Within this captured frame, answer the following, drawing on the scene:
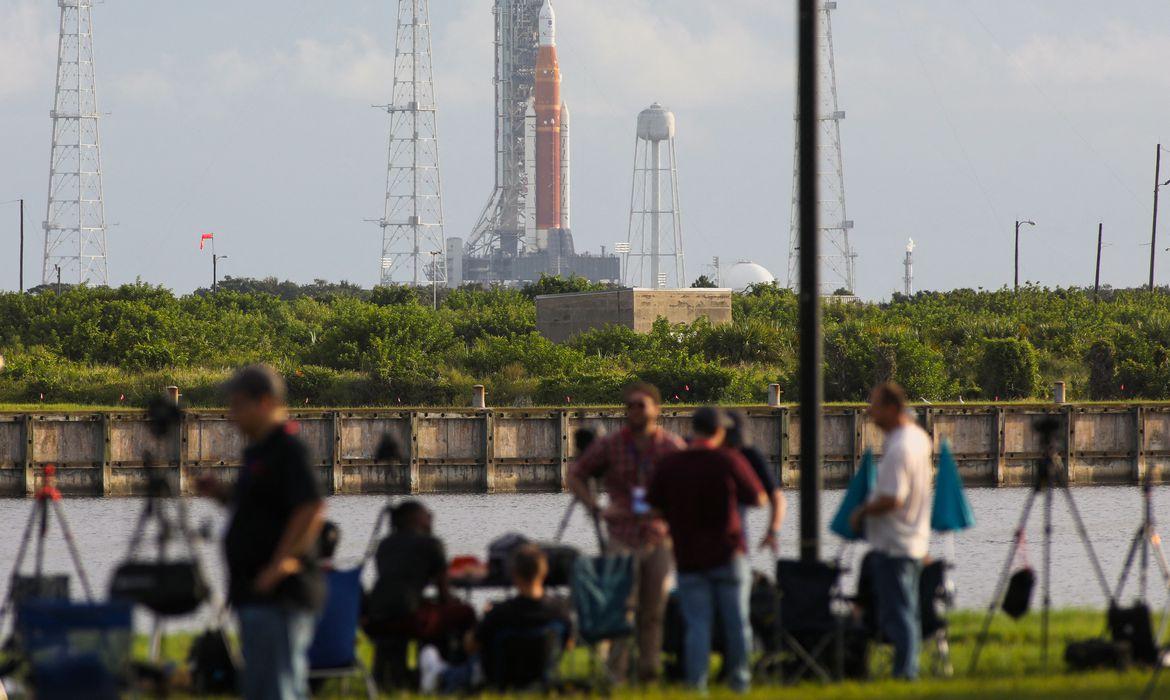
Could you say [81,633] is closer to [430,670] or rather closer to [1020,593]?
[430,670]

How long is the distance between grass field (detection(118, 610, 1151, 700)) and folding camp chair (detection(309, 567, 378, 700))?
0.84 metres

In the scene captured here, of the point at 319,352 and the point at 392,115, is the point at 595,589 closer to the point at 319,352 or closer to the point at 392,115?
the point at 319,352

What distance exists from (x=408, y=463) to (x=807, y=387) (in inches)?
1333

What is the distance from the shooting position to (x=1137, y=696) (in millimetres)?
9625

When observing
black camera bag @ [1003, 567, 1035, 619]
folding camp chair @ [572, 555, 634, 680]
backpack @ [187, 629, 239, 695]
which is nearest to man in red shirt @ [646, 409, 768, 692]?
folding camp chair @ [572, 555, 634, 680]

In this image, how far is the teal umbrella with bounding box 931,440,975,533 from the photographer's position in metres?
11.5

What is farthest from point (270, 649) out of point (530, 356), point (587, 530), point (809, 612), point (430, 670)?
point (530, 356)

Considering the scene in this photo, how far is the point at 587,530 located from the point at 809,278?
2926 centimetres

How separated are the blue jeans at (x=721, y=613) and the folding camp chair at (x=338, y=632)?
197 centimetres

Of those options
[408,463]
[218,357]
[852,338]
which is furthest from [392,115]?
[408,463]

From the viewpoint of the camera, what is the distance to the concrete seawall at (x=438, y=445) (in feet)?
144

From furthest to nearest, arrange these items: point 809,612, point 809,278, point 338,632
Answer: point 809,278, point 809,612, point 338,632

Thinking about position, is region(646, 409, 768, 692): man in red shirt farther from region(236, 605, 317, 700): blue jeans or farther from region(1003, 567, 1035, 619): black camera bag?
region(236, 605, 317, 700): blue jeans

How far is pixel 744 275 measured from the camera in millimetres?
160625
